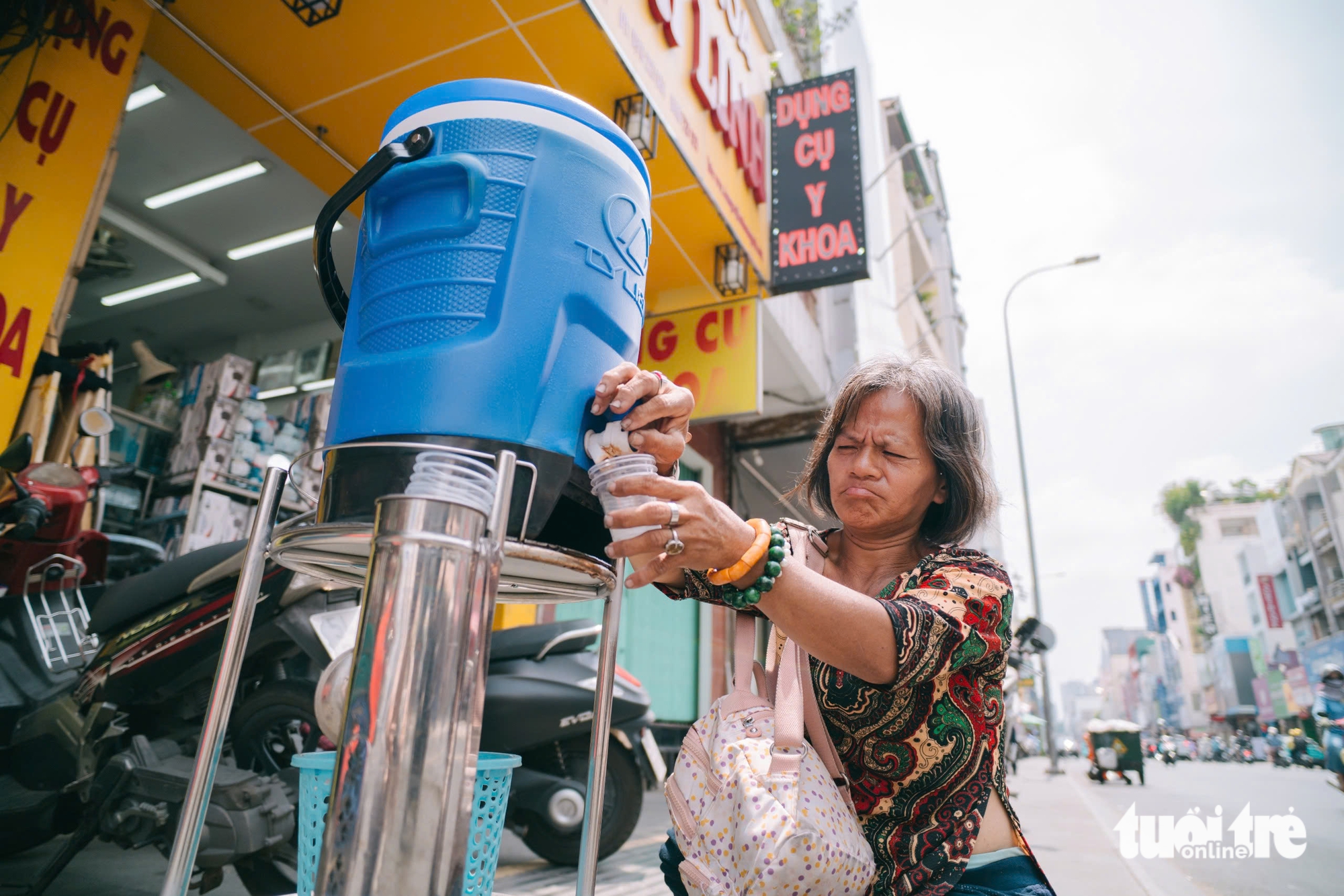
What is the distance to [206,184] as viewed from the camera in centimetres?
531

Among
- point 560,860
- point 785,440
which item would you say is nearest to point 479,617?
point 560,860

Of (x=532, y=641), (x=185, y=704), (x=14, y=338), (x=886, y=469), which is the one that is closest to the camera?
(x=886, y=469)

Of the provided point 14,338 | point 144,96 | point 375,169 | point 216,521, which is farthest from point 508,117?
point 216,521

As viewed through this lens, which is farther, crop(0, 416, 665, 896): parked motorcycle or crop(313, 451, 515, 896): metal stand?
crop(0, 416, 665, 896): parked motorcycle

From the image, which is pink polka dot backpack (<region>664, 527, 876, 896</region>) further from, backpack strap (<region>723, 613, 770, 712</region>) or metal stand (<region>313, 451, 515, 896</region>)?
metal stand (<region>313, 451, 515, 896</region>)

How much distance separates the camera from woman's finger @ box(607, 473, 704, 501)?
29.6 inches

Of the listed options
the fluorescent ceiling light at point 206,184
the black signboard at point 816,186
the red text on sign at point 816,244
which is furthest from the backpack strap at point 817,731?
the fluorescent ceiling light at point 206,184

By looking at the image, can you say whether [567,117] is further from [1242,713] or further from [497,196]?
[1242,713]

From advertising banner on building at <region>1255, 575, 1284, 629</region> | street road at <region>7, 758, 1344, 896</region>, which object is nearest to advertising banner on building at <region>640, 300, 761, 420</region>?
street road at <region>7, 758, 1344, 896</region>

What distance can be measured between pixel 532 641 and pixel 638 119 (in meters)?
2.76

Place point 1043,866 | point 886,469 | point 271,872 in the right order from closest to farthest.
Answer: point 886,469, point 271,872, point 1043,866

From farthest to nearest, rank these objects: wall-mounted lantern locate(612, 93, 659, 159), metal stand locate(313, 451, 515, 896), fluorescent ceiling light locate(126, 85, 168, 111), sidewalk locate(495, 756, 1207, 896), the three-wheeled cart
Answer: the three-wheeled cart, fluorescent ceiling light locate(126, 85, 168, 111), wall-mounted lantern locate(612, 93, 659, 159), sidewalk locate(495, 756, 1207, 896), metal stand locate(313, 451, 515, 896)

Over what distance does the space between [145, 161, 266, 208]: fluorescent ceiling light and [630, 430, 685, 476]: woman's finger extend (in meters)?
5.41

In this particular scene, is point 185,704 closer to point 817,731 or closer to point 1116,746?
point 817,731
